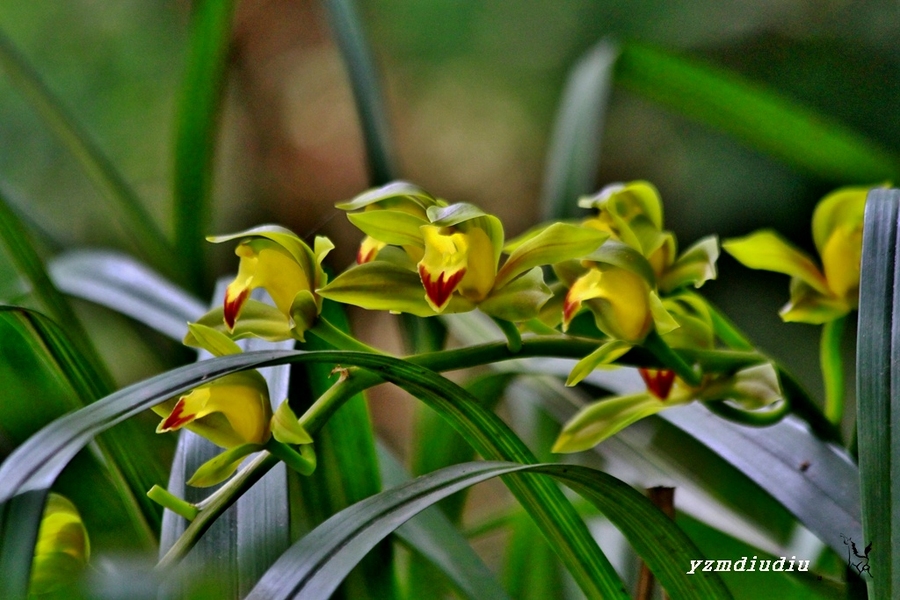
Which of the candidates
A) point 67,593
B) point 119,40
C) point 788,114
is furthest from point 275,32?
point 67,593

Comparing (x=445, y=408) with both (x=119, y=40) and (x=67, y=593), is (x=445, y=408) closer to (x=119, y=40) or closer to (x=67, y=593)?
(x=67, y=593)

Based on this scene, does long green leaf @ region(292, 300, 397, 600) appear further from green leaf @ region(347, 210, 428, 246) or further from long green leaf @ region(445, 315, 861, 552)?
long green leaf @ region(445, 315, 861, 552)

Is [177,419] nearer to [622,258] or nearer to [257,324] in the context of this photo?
[257,324]

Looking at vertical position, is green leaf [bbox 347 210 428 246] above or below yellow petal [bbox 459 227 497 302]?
above

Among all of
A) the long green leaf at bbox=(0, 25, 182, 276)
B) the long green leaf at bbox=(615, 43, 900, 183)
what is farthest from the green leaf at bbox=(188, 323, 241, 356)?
the long green leaf at bbox=(615, 43, 900, 183)

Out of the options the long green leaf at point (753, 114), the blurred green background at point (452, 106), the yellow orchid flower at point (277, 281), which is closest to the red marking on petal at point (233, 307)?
the yellow orchid flower at point (277, 281)

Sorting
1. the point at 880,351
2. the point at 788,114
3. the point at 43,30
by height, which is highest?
the point at 43,30
